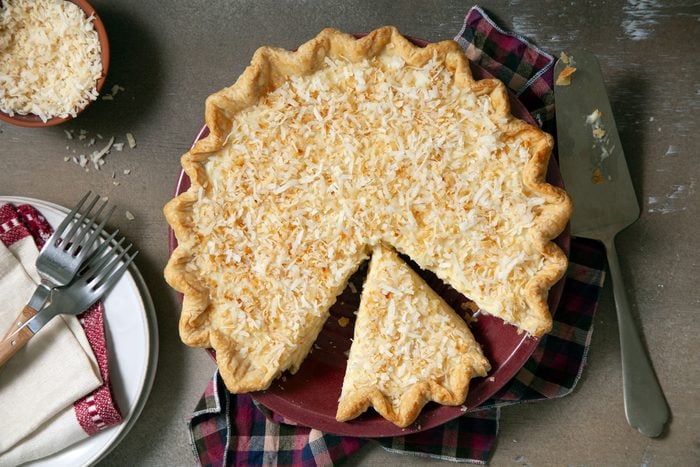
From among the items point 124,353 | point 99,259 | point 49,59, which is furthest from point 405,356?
point 49,59

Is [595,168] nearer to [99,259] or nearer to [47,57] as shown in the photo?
[99,259]

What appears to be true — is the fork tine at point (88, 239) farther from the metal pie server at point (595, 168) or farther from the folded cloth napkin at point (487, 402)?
the metal pie server at point (595, 168)

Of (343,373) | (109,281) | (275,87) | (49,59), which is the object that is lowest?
(343,373)

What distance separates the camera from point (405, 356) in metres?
2.13

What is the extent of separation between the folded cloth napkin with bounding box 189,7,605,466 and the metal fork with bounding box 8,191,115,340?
66 centimetres

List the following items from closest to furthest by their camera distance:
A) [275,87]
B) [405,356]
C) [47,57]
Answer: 1. [405,356]
2. [275,87]
3. [47,57]

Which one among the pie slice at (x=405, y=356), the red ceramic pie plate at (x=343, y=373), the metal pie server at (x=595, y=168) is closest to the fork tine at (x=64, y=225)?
the red ceramic pie plate at (x=343, y=373)

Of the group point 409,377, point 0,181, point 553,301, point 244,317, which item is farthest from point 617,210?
point 0,181

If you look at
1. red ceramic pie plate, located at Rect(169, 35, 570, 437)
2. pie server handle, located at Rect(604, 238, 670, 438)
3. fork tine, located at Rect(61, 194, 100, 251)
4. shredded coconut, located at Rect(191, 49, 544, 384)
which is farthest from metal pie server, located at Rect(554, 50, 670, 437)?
fork tine, located at Rect(61, 194, 100, 251)

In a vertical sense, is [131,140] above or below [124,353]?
above

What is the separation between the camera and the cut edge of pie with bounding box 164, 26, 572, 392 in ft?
6.85

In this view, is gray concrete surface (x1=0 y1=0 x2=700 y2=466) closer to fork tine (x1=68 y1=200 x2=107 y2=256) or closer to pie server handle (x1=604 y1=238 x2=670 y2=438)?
pie server handle (x1=604 y1=238 x2=670 y2=438)

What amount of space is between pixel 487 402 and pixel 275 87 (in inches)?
54.1

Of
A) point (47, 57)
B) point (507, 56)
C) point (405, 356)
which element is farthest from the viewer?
point (507, 56)
